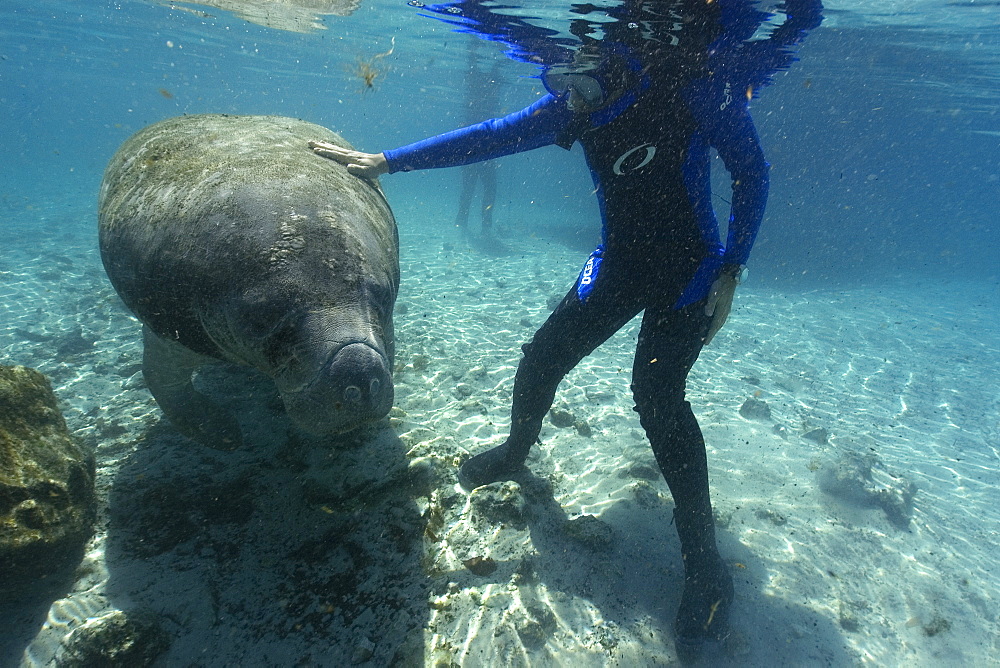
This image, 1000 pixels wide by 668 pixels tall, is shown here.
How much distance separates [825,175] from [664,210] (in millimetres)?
34204

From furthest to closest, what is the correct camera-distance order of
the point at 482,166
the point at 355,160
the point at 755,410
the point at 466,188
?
1. the point at 466,188
2. the point at 482,166
3. the point at 755,410
4. the point at 355,160

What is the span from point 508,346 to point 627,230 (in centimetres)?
547

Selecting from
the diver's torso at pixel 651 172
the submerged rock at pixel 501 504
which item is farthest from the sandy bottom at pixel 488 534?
the diver's torso at pixel 651 172

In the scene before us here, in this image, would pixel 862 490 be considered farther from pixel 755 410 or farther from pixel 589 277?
pixel 589 277

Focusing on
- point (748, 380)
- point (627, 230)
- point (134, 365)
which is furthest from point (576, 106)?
point (748, 380)

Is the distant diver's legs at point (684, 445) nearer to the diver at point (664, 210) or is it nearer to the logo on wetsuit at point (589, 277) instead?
the diver at point (664, 210)

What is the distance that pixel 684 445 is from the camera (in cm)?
318

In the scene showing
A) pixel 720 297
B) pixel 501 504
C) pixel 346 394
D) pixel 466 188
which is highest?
pixel 720 297

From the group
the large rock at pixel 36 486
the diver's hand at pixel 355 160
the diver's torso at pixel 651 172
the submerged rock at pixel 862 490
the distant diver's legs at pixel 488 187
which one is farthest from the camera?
the distant diver's legs at pixel 488 187

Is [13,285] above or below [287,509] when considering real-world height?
below

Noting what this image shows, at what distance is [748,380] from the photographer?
8.95 meters

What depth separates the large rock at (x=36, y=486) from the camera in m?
2.43

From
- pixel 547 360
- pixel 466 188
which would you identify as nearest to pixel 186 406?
pixel 547 360

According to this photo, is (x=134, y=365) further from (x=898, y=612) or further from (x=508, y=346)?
(x=898, y=612)
